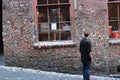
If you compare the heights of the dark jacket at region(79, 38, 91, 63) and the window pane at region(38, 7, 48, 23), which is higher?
the window pane at region(38, 7, 48, 23)

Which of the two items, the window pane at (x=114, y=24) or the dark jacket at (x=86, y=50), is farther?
the window pane at (x=114, y=24)

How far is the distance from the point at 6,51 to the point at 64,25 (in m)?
2.79

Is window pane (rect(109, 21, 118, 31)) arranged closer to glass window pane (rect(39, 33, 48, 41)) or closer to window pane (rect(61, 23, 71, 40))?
window pane (rect(61, 23, 71, 40))

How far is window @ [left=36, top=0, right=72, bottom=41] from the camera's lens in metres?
16.1

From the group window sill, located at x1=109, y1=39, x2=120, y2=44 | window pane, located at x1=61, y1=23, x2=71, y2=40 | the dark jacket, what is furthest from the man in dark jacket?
window sill, located at x1=109, y1=39, x2=120, y2=44

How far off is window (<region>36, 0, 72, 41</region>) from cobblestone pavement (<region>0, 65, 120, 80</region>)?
1619 mm

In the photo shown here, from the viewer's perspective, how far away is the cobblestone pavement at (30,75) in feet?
46.3

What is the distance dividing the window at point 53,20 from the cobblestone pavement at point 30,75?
63.7 inches

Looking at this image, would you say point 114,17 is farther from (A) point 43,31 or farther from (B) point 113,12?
(A) point 43,31

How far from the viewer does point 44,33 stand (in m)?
16.2

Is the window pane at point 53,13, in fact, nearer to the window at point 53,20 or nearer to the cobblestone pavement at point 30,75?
the window at point 53,20

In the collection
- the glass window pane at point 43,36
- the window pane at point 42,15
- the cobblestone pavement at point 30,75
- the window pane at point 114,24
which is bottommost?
the cobblestone pavement at point 30,75

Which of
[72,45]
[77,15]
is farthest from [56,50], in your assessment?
[77,15]

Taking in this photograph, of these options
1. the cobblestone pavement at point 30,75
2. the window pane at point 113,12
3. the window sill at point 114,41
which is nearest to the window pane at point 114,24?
the window pane at point 113,12
